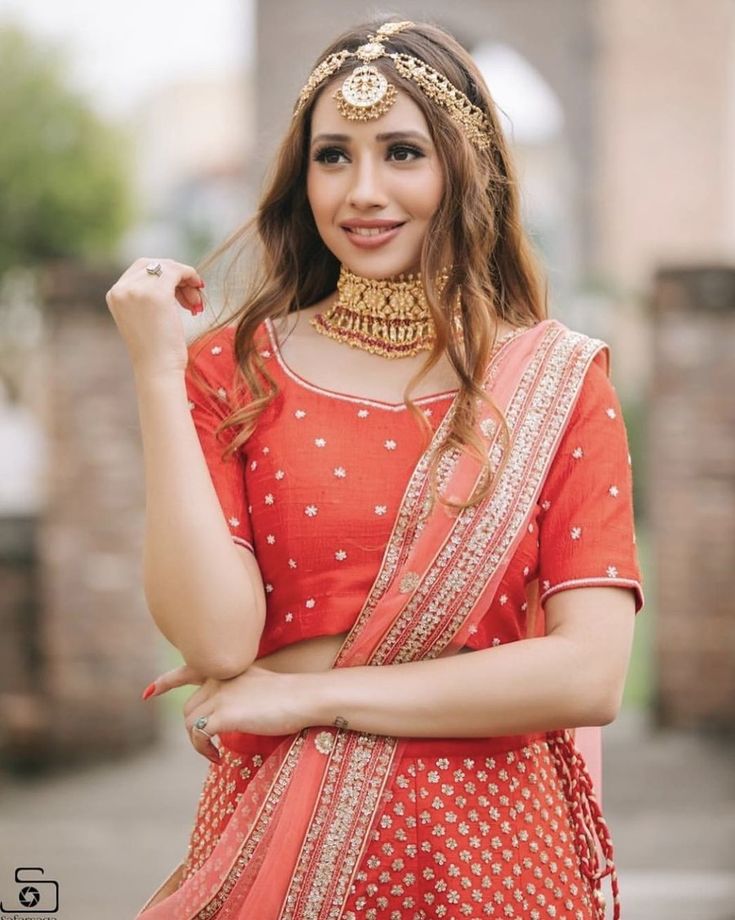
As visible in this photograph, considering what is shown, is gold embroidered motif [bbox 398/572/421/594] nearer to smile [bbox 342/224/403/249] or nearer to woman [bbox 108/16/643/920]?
woman [bbox 108/16/643/920]

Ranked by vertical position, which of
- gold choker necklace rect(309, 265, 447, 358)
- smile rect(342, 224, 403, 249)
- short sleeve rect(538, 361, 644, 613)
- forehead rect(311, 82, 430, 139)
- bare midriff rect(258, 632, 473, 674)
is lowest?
bare midriff rect(258, 632, 473, 674)

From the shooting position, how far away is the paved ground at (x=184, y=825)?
4.43 metres

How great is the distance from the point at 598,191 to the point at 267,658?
615 inches

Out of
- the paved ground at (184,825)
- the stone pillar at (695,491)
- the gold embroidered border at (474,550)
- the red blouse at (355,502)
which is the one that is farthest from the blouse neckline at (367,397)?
the stone pillar at (695,491)

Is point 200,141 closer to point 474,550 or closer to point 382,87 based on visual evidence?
point 382,87

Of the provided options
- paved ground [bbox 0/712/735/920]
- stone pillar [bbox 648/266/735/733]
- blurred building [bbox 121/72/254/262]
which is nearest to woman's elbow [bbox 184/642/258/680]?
paved ground [bbox 0/712/735/920]

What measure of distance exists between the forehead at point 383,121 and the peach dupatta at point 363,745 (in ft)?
1.41

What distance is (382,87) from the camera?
6.29 ft

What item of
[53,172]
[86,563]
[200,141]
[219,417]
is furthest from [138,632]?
[200,141]

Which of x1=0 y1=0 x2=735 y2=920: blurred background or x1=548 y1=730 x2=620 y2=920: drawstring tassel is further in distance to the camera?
x1=0 y1=0 x2=735 y2=920: blurred background

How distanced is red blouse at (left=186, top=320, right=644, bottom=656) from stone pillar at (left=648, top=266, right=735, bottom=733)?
4.34 meters

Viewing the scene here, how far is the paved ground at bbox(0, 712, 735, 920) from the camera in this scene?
4.43 m

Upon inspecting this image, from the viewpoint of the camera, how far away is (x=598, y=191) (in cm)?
1689

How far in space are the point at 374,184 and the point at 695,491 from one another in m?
4.58
